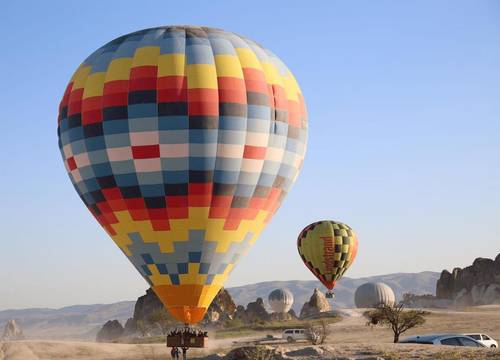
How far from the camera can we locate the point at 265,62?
32094 mm

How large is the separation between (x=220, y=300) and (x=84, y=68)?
75484 millimetres

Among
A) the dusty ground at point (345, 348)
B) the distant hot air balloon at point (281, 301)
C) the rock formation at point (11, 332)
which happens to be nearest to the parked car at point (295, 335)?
the dusty ground at point (345, 348)

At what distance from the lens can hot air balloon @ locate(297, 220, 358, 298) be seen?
216ft

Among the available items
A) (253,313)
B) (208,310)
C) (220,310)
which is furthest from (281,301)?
(208,310)

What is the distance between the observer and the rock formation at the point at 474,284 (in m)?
124

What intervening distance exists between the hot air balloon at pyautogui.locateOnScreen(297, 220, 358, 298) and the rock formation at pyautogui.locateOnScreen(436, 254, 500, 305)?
6436cm

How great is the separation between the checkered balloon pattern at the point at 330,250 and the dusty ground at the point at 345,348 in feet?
18.8

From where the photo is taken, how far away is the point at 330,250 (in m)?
65.8

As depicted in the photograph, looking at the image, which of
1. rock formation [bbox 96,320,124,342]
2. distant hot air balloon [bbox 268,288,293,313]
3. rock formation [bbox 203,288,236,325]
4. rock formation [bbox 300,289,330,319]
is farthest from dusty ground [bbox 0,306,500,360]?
rock formation [bbox 96,320,124,342]

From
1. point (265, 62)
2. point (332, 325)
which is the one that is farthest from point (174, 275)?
point (332, 325)

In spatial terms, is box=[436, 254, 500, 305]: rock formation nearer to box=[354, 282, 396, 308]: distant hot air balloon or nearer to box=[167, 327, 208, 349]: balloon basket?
box=[354, 282, 396, 308]: distant hot air balloon

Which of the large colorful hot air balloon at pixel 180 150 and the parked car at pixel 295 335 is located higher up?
the large colorful hot air balloon at pixel 180 150

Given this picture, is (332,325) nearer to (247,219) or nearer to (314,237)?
(314,237)

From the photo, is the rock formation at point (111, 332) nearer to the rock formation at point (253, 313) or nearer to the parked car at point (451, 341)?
the rock formation at point (253, 313)
